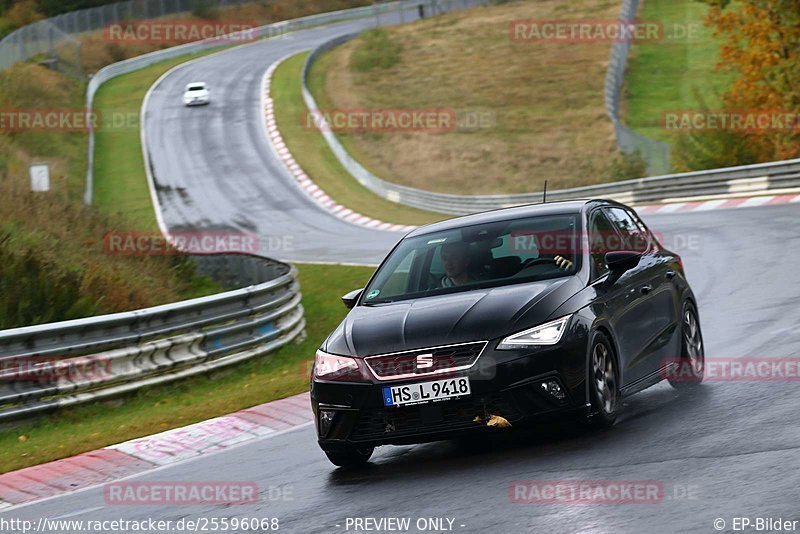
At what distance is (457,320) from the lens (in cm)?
766

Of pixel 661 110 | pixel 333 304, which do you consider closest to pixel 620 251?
pixel 333 304

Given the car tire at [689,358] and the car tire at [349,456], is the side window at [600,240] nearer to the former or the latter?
the car tire at [689,358]

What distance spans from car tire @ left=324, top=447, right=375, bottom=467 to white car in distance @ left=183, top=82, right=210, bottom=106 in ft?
185

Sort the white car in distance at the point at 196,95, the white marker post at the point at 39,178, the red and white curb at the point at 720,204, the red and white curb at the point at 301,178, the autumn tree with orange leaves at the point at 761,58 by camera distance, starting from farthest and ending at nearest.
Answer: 1. the white car in distance at the point at 196,95
2. the autumn tree with orange leaves at the point at 761,58
3. the red and white curb at the point at 301,178
4. the red and white curb at the point at 720,204
5. the white marker post at the point at 39,178

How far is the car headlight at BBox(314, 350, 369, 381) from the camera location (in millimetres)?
7676

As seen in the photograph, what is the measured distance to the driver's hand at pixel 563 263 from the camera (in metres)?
8.47

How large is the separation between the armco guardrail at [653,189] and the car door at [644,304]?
1864 cm

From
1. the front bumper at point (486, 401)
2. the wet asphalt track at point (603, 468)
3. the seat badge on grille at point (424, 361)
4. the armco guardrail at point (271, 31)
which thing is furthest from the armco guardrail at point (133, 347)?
the armco guardrail at point (271, 31)

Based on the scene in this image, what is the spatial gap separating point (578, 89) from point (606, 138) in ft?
33.6

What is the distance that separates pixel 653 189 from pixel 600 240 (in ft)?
76.4

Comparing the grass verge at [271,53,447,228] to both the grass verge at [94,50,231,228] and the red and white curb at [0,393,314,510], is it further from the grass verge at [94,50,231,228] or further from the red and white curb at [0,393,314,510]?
the red and white curb at [0,393,314,510]

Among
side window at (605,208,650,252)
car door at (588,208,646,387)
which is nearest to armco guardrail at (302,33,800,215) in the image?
side window at (605,208,650,252)

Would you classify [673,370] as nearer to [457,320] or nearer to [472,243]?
[472,243]

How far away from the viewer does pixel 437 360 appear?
7.47 meters
